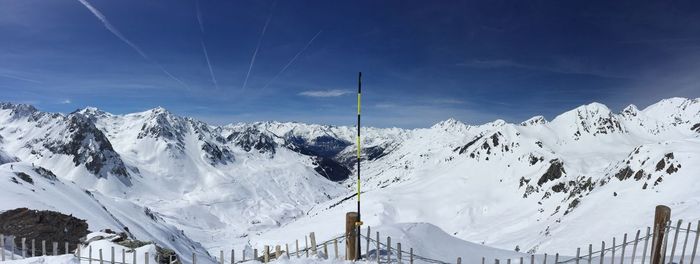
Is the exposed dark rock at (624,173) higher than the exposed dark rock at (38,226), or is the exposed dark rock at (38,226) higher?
the exposed dark rock at (624,173)

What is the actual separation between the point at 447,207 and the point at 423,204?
31.7 ft

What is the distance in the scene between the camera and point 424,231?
94.3ft

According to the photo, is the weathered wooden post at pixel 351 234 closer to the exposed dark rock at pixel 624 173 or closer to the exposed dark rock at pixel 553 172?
the exposed dark rock at pixel 624 173

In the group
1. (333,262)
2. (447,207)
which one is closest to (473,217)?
(447,207)

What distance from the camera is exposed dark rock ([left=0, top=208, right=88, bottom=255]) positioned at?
3584cm

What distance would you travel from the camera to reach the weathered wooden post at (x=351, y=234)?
15643 mm

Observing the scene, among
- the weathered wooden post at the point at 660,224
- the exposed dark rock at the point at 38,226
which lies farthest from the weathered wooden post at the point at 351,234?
the exposed dark rock at the point at 38,226

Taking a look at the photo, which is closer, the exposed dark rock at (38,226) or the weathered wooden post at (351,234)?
the weathered wooden post at (351,234)

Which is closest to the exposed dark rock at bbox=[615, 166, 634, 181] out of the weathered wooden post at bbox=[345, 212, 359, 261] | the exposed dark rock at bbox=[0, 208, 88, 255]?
the weathered wooden post at bbox=[345, 212, 359, 261]

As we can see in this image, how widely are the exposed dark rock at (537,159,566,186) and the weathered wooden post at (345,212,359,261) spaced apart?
14578 centimetres

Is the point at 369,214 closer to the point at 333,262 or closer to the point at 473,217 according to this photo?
the point at 473,217

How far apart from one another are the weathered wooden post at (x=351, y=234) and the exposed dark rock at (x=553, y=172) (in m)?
146

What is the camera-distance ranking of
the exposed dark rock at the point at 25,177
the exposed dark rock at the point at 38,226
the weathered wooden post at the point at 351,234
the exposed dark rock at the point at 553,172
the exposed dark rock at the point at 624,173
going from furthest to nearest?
1. the exposed dark rock at the point at 553,172
2. the exposed dark rock at the point at 624,173
3. the exposed dark rock at the point at 25,177
4. the exposed dark rock at the point at 38,226
5. the weathered wooden post at the point at 351,234

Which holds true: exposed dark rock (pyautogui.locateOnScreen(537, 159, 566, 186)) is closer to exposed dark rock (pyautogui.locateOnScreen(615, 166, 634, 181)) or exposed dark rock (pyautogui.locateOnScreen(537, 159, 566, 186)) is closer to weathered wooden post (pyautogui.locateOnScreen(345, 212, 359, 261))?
exposed dark rock (pyautogui.locateOnScreen(615, 166, 634, 181))
